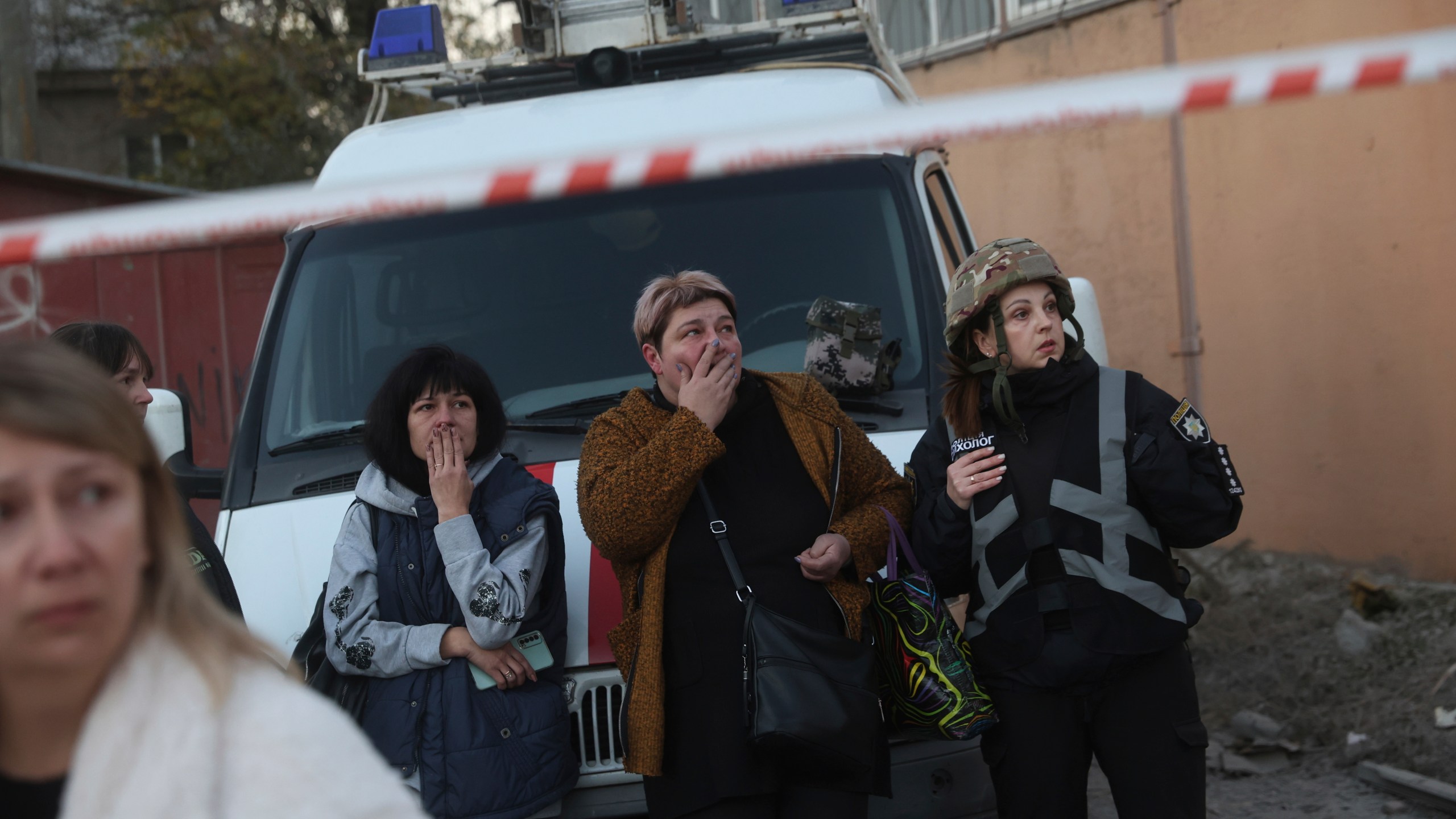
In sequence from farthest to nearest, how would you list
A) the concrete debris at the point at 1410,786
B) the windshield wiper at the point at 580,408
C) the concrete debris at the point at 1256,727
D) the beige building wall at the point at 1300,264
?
1. the beige building wall at the point at 1300,264
2. the concrete debris at the point at 1256,727
3. the concrete debris at the point at 1410,786
4. the windshield wiper at the point at 580,408

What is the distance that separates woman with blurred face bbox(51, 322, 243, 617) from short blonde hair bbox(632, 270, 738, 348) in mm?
1046

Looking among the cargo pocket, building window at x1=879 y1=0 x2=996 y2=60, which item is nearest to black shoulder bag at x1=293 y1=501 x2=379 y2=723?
the cargo pocket

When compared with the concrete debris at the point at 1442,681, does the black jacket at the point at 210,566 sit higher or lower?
higher

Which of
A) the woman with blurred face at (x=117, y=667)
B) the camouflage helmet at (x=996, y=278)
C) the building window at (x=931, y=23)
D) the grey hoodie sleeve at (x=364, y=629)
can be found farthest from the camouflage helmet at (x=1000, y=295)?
the building window at (x=931, y=23)

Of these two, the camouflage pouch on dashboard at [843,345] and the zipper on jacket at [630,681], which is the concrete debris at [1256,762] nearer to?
the camouflage pouch on dashboard at [843,345]

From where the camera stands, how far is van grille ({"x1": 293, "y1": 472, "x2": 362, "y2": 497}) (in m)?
3.50

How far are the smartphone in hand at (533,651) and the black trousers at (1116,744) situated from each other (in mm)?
1008

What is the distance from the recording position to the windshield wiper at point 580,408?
3607mm

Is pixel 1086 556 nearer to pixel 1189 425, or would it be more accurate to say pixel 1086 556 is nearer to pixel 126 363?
pixel 1189 425

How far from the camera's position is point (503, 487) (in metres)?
3.04

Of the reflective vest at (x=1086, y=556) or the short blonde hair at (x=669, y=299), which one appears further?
the short blonde hair at (x=669, y=299)

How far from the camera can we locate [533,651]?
2920mm

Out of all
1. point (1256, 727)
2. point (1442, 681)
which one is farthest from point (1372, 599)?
point (1256, 727)

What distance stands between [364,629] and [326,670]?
0.47 feet
